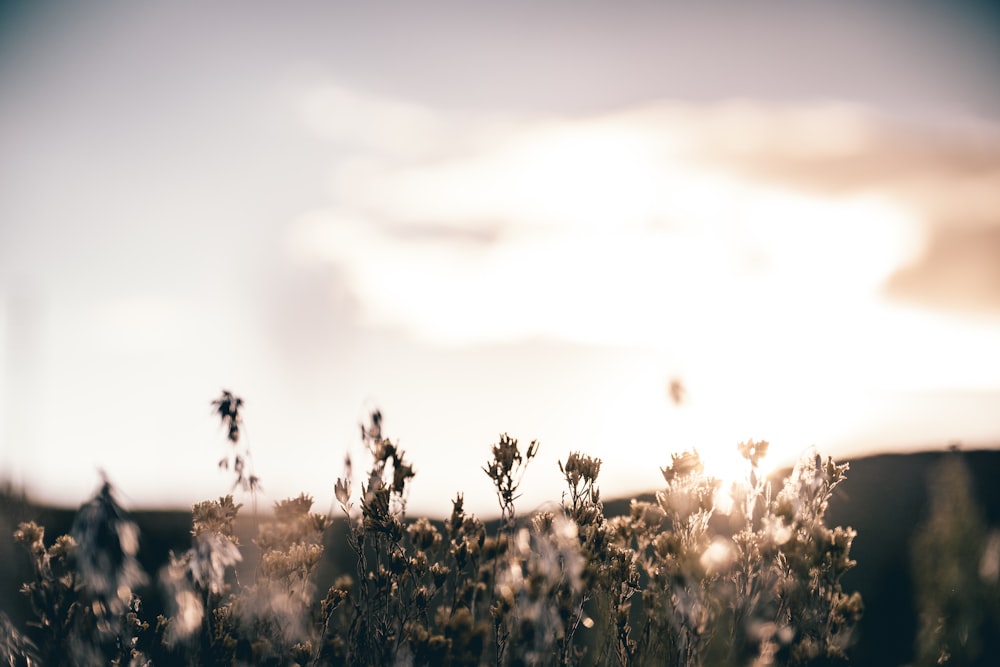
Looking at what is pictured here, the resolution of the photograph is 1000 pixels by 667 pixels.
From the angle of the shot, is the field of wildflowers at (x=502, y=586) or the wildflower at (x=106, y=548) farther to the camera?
the field of wildflowers at (x=502, y=586)

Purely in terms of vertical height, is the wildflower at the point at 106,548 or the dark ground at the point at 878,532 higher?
the wildflower at the point at 106,548

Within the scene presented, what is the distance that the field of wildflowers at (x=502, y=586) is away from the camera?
133 inches

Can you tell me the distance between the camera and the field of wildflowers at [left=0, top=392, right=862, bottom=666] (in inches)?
133

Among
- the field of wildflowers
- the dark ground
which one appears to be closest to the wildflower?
the field of wildflowers

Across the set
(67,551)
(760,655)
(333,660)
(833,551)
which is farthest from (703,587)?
(67,551)

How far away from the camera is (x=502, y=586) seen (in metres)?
3.50

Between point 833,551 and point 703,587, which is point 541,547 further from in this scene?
point 833,551

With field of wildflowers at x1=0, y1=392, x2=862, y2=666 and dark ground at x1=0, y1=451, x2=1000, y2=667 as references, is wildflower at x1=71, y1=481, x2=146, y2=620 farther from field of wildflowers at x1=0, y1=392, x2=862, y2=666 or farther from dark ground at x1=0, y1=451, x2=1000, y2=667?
dark ground at x1=0, y1=451, x2=1000, y2=667

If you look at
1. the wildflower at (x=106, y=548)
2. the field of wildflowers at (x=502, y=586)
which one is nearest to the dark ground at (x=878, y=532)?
the field of wildflowers at (x=502, y=586)

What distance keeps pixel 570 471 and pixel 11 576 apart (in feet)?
10.6

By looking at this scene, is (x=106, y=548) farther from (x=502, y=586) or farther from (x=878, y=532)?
(x=878, y=532)

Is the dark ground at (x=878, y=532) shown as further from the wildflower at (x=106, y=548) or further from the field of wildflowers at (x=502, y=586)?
the wildflower at (x=106, y=548)

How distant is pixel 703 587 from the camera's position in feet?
11.9

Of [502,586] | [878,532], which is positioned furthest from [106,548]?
[878,532]
